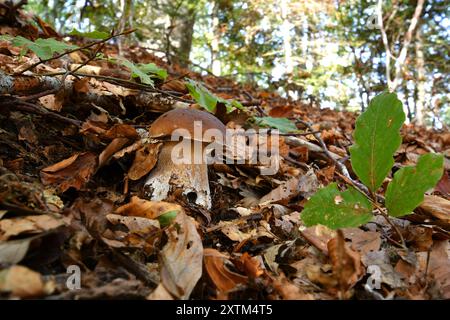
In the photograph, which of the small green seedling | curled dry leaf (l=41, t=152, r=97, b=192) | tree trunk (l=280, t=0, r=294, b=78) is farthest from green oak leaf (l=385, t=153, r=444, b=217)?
tree trunk (l=280, t=0, r=294, b=78)

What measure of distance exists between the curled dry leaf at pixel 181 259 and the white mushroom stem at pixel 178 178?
1.72ft

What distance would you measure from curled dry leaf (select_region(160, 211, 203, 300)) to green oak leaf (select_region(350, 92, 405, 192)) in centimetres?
65

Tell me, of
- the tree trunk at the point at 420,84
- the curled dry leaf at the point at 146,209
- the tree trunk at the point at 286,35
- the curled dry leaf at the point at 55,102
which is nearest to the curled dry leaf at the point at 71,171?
the curled dry leaf at the point at 146,209

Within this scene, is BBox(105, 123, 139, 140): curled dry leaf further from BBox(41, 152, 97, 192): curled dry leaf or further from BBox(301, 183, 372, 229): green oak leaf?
BBox(301, 183, 372, 229): green oak leaf

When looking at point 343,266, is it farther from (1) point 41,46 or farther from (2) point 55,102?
(2) point 55,102

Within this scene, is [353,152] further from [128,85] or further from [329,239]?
[128,85]

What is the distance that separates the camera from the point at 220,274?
1089 millimetres

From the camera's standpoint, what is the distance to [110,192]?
1.68 meters

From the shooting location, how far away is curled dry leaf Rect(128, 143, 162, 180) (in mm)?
1844

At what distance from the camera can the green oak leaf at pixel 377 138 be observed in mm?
1188

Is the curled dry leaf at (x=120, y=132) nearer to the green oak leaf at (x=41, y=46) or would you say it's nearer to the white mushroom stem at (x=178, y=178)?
the white mushroom stem at (x=178, y=178)

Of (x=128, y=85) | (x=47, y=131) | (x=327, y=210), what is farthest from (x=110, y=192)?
(x=327, y=210)

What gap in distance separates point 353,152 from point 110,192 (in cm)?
114

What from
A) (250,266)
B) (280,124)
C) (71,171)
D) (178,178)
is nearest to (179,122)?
(178,178)
